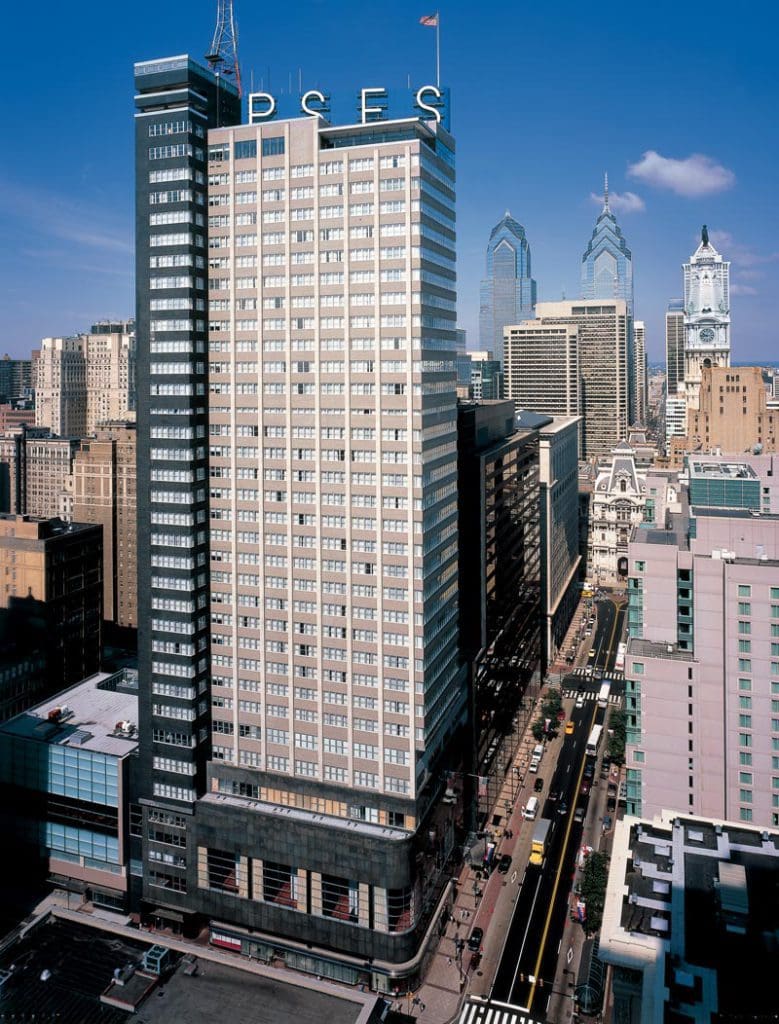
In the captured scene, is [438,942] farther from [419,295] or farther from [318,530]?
[419,295]

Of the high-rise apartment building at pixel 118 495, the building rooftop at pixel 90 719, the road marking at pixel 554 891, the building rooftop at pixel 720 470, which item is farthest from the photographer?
the high-rise apartment building at pixel 118 495

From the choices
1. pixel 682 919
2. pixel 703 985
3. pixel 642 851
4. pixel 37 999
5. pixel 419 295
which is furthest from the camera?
pixel 419 295

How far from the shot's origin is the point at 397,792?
308ft

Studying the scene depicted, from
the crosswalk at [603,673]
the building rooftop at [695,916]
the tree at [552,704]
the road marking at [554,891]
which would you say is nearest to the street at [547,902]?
the road marking at [554,891]

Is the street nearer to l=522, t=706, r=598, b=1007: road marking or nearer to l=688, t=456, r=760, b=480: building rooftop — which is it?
l=522, t=706, r=598, b=1007: road marking

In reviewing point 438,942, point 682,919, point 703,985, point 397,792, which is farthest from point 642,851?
point 438,942

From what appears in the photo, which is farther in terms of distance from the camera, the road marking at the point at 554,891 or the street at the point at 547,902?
the road marking at the point at 554,891

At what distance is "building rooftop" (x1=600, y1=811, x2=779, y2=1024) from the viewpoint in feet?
193

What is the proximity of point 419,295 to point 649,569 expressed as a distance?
1805 inches

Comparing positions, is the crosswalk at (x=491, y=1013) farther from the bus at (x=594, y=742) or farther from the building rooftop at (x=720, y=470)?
the building rooftop at (x=720, y=470)

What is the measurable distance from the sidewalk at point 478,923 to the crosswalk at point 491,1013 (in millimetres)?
2609

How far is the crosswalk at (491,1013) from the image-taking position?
83938mm

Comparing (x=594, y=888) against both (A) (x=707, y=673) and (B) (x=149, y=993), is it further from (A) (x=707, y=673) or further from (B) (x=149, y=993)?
(B) (x=149, y=993)

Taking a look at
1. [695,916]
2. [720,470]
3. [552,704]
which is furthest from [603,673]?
[695,916]
